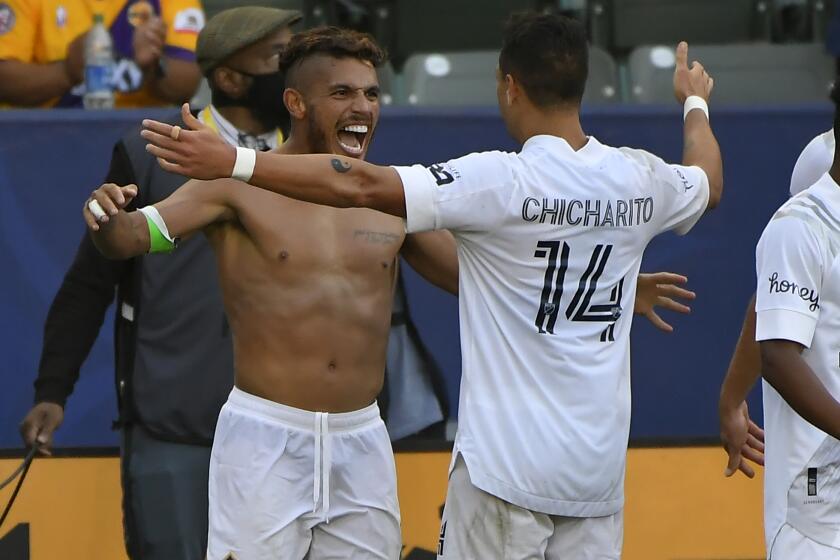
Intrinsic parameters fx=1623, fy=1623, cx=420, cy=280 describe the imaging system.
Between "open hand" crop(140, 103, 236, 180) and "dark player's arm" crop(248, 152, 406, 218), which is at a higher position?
"open hand" crop(140, 103, 236, 180)

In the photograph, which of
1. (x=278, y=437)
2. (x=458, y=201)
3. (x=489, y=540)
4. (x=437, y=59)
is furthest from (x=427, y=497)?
(x=437, y=59)

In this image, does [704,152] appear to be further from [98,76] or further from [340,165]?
[98,76]

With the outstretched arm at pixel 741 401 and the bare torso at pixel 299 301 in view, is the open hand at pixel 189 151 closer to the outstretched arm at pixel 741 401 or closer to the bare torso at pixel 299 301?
the bare torso at pixel 299 301

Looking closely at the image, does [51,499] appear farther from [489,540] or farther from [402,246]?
[489,540]

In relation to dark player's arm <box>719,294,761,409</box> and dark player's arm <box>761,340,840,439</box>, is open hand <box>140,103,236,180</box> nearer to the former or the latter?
Result: dark player's arm <box>761,340,840,439</box>

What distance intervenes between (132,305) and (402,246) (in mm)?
1042

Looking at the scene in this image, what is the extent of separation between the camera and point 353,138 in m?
4.66

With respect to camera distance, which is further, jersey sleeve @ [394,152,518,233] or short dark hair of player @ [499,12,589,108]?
short dark hair of player @ [499,12,589,108]

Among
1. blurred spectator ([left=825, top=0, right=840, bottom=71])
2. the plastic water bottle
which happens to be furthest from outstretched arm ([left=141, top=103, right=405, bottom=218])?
blurred spectator ([left=825, top=0, right=840, bottom=71])

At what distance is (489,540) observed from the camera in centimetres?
387

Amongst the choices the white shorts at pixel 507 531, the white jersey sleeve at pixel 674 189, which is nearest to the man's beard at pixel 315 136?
the white jersey sleeve at pixel 674 189

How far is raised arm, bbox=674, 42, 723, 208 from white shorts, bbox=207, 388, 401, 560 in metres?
1.15

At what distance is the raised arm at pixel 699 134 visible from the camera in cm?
420

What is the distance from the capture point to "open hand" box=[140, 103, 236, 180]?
335cm
